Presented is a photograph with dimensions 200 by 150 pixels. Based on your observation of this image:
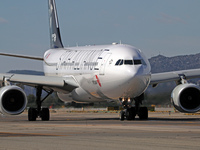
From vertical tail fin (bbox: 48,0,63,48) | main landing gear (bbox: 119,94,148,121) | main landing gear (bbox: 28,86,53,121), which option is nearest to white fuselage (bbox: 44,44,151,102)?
main landing gear (bbox: 119,94,148,121)

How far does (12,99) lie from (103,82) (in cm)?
512

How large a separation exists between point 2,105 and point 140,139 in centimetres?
1507

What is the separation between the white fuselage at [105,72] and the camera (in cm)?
2883

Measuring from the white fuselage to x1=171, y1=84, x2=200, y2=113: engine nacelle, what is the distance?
2.02 meters

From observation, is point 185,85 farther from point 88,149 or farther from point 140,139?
point 88,149

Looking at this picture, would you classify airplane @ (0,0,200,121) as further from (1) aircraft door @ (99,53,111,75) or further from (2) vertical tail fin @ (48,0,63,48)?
(2) vertical tail fin @ (48,0,63,48)

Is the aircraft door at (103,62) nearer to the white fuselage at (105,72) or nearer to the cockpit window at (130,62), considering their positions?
the white fuselage at (105,72)

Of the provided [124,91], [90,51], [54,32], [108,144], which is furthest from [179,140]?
[54,32]

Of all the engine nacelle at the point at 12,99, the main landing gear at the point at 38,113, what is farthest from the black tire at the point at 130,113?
the engine nacelle at the point at 12,99

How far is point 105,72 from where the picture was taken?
30.1 m

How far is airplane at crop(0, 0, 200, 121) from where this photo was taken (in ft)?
95.7

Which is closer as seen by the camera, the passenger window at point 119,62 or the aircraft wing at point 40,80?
the passenger window at point 119,62

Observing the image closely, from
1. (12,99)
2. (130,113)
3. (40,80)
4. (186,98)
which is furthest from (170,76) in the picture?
(12,99)

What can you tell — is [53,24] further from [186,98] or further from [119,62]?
[186,98]
